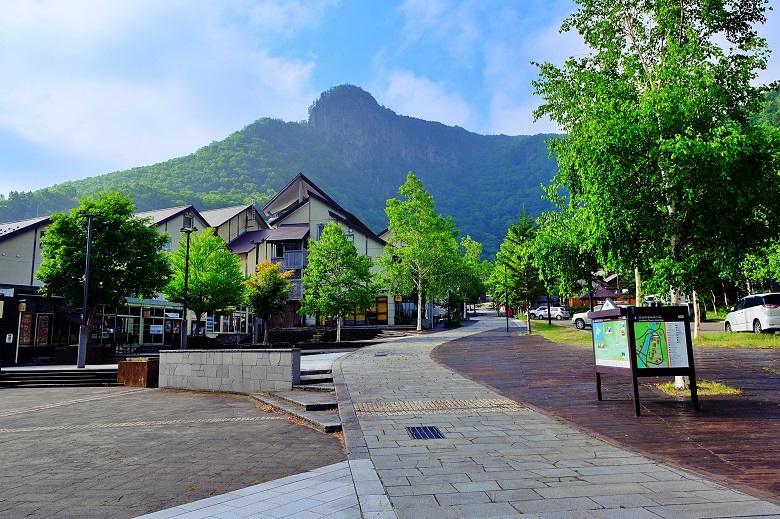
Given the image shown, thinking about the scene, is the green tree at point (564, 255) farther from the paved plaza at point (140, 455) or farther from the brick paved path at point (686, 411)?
the paved plaza at point (140, 455)

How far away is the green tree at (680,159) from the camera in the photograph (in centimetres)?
891

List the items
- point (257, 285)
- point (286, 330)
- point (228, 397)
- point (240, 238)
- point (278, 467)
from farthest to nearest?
Answer: point (240, 238)
point (286, 330)
point (257, 285)
point (228, 397)
point (278, 467)

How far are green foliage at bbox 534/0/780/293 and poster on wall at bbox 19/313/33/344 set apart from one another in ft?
84.3

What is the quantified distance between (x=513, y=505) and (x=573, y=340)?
70.1 ft

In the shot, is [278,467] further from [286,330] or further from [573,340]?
[286,330]

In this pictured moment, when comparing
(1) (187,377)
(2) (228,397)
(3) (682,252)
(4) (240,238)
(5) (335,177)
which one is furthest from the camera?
(5) (335,177)

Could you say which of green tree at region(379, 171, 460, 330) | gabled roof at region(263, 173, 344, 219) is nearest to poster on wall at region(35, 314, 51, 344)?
green tree at region(379, 171, 460, 330)

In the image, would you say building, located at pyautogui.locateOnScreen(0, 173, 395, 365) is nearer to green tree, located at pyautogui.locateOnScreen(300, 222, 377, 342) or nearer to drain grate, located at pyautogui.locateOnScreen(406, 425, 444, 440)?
green tree, located at pyautogui.locateOnScreen(300, 222, 377, 342)

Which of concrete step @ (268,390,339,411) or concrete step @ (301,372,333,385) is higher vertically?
concrete step @ (301,372,333,385)

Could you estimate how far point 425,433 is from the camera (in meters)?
7.02

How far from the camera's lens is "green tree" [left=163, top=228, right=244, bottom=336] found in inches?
1258

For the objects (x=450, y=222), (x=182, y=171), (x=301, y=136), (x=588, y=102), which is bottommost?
(x=588, y=102)

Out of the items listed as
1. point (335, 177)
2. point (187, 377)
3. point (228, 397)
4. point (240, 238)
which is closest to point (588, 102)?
point (228, 397)

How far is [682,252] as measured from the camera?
33.6 ft
